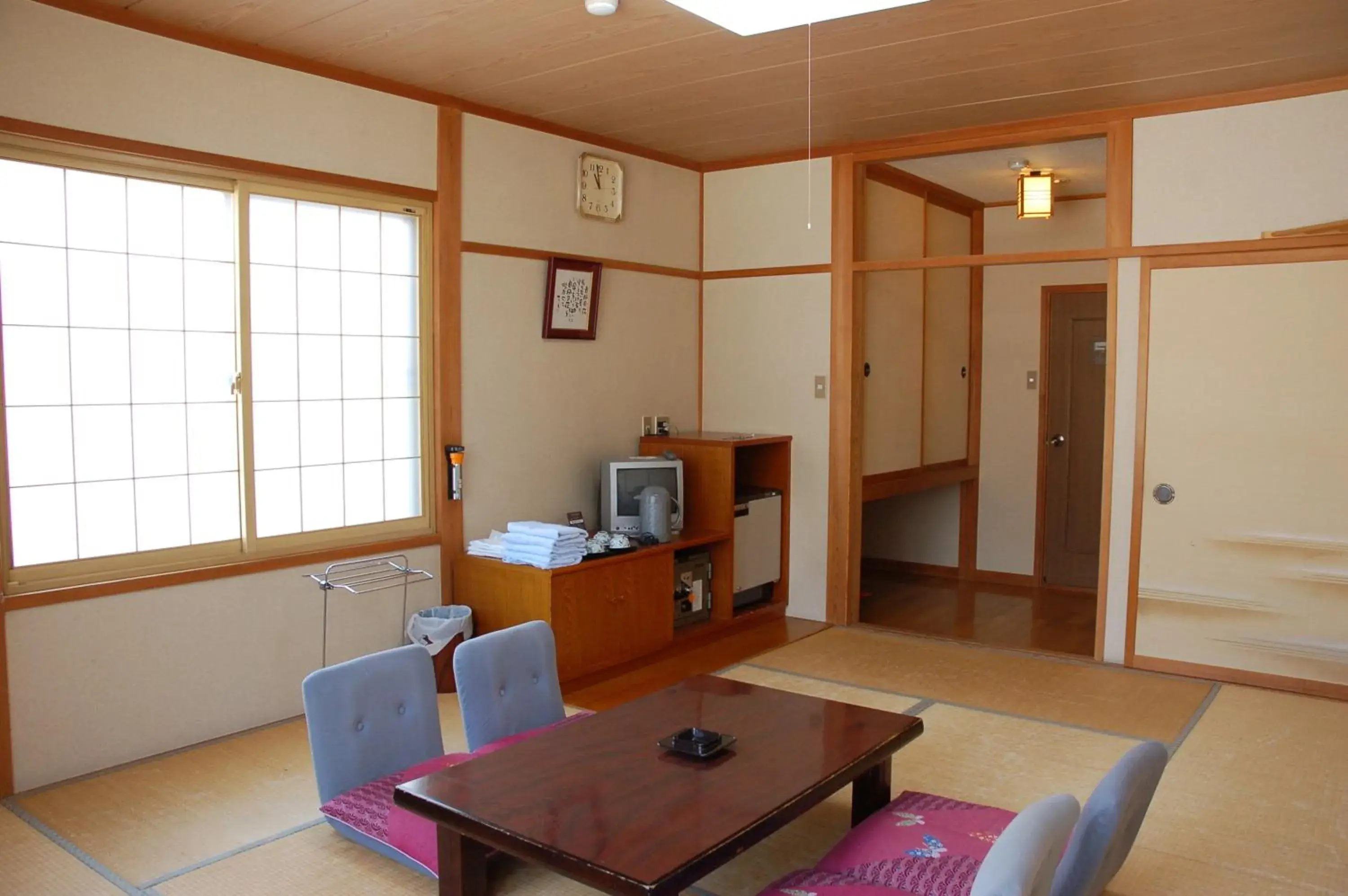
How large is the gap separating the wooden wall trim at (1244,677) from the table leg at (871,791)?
242cm

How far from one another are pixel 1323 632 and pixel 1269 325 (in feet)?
4.31

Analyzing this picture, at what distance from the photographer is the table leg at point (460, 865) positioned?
2348 mm

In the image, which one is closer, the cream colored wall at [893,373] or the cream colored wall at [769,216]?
the cream colored wall at [769,216]

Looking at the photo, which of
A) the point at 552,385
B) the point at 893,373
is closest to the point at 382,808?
the point at 552,385

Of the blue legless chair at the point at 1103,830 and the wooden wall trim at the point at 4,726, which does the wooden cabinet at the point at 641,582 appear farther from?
the blue legless chair at the point at 1103,830

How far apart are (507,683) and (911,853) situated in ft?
4.29

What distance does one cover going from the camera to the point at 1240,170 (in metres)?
4.39

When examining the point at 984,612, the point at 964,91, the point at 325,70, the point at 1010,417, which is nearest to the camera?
the point at 325,70

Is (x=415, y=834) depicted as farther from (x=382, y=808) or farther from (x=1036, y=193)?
(x=1036, y=193)

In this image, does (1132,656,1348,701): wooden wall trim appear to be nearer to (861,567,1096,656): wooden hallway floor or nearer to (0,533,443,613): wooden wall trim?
(861,567,1096,656): wooden hallway floor

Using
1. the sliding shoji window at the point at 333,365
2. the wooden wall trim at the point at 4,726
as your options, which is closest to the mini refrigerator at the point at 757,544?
the sliding shoji window at the point at 333,365

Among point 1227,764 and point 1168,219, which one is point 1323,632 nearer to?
point 1227,764

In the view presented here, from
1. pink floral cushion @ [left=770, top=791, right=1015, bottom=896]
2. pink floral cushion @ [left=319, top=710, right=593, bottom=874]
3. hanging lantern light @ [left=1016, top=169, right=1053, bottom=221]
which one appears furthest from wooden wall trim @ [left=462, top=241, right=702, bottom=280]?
pink floral cushion @ [left=770, top=791, right=1015, bottom=896]

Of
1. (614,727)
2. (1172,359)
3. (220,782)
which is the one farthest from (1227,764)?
(220,782)
